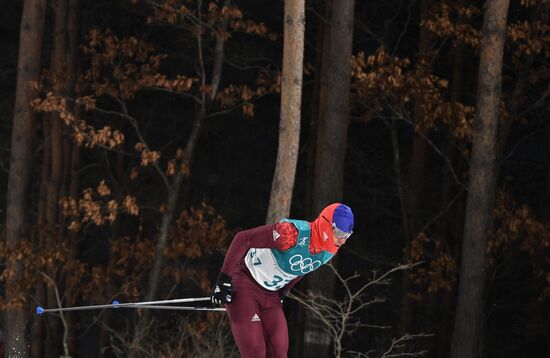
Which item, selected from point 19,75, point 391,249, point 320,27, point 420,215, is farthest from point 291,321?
point 19,75

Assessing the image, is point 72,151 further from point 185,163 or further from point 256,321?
point 256,321

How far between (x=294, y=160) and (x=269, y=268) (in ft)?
16.7

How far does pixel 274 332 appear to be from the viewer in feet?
27.7

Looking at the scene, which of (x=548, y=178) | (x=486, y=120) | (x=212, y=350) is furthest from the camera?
(x=548, y=178)

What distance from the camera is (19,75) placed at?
18156mm

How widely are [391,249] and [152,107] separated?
635cm

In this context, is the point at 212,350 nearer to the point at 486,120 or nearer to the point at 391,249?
the point at 486,120

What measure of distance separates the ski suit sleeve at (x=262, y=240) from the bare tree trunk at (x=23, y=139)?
10737 mm

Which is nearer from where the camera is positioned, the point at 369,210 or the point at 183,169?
the point at 183,169

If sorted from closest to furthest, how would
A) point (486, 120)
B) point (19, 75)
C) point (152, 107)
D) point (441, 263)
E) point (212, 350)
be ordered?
point (212, 350), point (486, 120), point (441, 263), point (19, 75), point (152, 107)

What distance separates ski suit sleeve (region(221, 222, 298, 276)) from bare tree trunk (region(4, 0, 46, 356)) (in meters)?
10.7

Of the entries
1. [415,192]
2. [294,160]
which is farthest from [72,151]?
[294,160]

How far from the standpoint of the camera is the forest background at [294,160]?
15617 millimetres

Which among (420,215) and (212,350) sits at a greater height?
(420,215)
